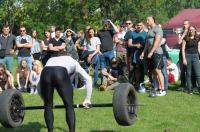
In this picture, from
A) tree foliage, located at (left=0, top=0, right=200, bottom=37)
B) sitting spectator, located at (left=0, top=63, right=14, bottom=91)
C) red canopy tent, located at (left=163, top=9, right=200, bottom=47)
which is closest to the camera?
sitting spectator, located at (left=0, top=63, right=14, bottom=91)

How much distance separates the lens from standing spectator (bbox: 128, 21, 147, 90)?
13.7 m

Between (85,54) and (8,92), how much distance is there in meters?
6.92

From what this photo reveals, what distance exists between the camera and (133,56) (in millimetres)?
13961

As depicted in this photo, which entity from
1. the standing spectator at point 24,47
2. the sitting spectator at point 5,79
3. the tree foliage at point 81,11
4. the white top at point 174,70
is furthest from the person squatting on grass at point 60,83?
the tree foliage at point 81,11

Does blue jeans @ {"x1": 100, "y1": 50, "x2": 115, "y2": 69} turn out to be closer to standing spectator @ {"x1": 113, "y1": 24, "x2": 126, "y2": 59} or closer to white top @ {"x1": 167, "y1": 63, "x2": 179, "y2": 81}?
standing spectator @ {"x1": 113, "y1": 24, "x2": 126, "y2": 59}

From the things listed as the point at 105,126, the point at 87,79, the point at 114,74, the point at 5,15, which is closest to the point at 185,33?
the point at 114,74

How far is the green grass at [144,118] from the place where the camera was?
907cm

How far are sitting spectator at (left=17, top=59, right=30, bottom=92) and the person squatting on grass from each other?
678cm

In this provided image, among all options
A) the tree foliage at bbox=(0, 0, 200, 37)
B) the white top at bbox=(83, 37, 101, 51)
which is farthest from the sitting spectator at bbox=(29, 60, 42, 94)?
the tree foliage at bbox=(0, 0, 200, 37)

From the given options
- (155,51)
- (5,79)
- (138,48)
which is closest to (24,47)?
(5,79)

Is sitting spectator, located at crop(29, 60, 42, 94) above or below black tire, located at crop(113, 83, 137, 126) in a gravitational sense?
below

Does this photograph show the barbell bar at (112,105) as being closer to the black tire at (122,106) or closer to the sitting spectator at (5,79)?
the black tire at (122,106)

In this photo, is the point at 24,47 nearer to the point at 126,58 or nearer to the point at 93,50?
the point at 93,50

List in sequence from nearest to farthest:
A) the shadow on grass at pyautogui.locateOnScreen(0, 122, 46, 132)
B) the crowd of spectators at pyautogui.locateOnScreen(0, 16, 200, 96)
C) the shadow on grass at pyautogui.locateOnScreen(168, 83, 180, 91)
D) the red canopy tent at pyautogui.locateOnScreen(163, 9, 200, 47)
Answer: the shadow on grass at pyautogui.locateOnScreen(0, 122, 46, 132) → the crowd of spectators at pyautogui.locateOnScreen(0, 16, 200, 96) → the shadow on grass at pyautogui.locateOnScreen(168, 83, 180, 91) → the red canopy tent at pyautogui.locateOnScreen(163, 9, 200, 47)
